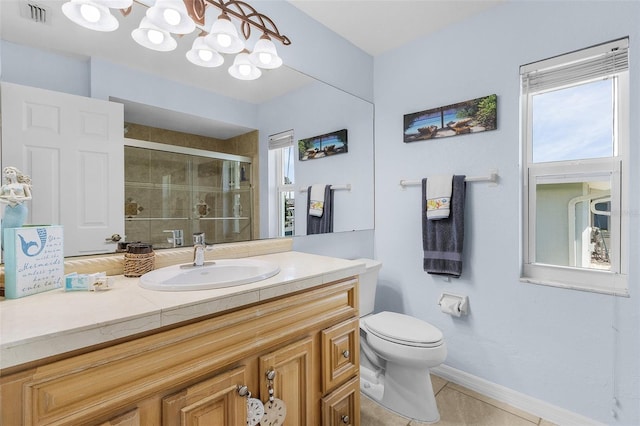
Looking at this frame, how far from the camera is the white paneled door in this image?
0.96m

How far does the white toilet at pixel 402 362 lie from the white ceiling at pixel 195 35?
138 centimetres

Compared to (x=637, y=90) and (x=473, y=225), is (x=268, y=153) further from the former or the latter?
(x=637, y=90)

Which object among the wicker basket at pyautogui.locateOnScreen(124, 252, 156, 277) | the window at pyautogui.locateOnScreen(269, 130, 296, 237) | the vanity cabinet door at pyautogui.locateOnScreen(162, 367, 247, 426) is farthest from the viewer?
the window at pyautogui.locateOnScreen(269, 130, 296, 237)

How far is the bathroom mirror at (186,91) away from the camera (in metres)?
1.01

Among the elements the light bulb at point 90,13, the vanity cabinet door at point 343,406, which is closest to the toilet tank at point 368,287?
the vanity cabinet door at point 343,406

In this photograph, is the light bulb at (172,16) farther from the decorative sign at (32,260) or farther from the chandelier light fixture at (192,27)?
the decorative sign at (32,260)

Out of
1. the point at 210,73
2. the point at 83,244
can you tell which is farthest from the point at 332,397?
the point at 210,73

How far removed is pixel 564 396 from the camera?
156 centimetres

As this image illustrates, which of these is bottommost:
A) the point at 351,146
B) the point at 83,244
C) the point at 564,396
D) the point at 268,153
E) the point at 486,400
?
the point at 486,400

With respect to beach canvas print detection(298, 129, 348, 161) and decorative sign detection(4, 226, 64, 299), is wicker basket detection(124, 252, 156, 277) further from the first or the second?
beach canvas print detection(298, 129, 348, 161)

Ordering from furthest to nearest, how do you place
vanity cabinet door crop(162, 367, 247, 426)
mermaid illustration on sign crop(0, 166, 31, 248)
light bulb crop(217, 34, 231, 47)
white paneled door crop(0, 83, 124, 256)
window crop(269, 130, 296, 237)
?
window crop(269, 130, 296, 237) → light bulb crop(217, 34, 231, 47) → white paneled door crop(0, 83, 124, 256) → mermaid illustration on sign crop(0, 166, 31, 248) → vanity cabinet door crop(162, 367, 247, 426)

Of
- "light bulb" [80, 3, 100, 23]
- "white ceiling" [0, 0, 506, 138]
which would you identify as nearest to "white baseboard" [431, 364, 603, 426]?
"white ceiling" [0, 0, 506, 138]

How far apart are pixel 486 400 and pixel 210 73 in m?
2.38

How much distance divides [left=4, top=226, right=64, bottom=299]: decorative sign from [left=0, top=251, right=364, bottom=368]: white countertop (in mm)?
31
